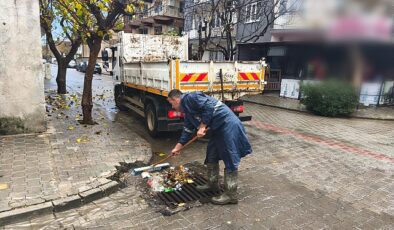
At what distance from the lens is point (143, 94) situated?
318 inches

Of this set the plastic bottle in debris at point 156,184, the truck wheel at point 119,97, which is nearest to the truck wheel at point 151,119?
the plastic bottle in debris at point 156,184

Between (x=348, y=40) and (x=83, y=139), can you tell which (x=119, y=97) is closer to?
(x=83, y=139)

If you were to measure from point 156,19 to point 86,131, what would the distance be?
23.1 metres

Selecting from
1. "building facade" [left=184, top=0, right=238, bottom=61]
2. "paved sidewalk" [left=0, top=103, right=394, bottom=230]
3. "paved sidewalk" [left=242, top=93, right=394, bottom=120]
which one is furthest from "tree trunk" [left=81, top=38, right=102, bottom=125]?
"building facade" [left=184, top=0, right=238, bottom=61]

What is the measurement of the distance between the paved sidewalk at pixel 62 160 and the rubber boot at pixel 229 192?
160 centimetres

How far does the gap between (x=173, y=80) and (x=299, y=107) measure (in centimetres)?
815

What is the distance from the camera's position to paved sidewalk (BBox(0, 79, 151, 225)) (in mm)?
3994

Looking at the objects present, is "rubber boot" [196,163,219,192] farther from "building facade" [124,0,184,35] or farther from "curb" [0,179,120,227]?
"building facade" [124,0,184,35]

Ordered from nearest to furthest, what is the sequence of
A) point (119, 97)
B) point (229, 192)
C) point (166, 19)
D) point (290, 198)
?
point (229, 192), point (290, 198), point (119, 97), point (166, 19)

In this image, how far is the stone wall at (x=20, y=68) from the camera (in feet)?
19.9

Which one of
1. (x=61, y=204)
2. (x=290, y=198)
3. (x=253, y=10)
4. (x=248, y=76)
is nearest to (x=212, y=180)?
(x=290, y=198)

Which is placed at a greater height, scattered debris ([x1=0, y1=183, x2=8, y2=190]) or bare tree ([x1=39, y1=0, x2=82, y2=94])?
bare tree ([x1=39, y1=0, x2=82, y2=94])

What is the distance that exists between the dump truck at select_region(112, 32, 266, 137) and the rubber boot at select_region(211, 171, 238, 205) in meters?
2.63

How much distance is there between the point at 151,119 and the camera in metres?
7.33
